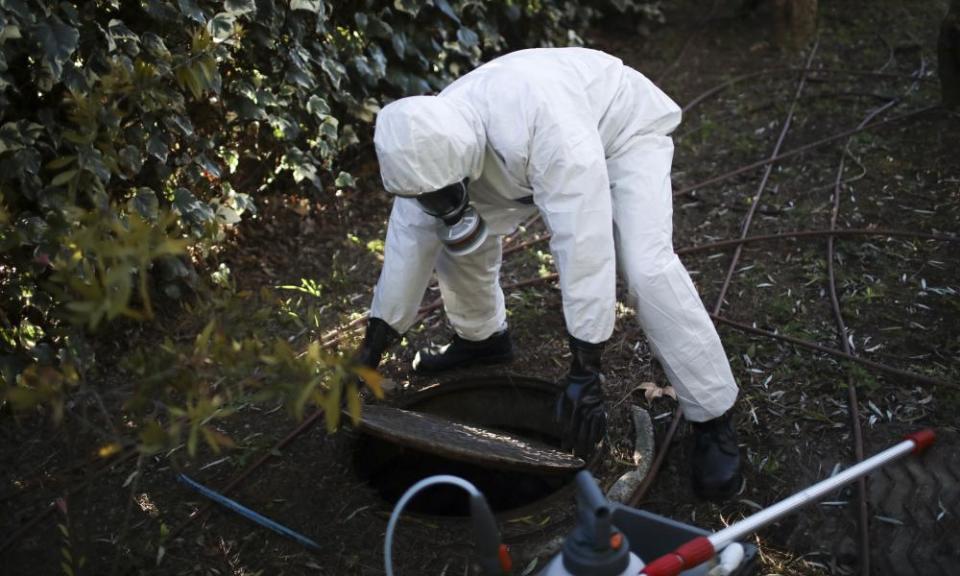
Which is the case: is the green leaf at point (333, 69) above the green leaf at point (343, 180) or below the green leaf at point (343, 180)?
above

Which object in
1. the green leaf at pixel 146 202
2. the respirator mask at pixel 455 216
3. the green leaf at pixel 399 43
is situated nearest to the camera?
the respirator mask at pixel 455 216

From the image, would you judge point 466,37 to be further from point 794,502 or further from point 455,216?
point 794,502

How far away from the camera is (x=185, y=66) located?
2.11 m

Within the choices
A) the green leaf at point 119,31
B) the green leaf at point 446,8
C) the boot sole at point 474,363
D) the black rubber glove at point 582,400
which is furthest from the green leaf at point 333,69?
the black rubber glove at point 582,400

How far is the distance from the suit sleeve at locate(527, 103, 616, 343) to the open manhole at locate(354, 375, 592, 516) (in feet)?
2.68

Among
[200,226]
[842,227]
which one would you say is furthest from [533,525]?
[842,227]

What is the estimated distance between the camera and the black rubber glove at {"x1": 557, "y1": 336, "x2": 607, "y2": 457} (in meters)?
2.52

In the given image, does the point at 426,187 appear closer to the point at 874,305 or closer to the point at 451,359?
the point at 451,359

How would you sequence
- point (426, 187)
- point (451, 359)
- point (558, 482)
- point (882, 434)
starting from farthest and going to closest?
point (451, 359)
point (558, 482)
point (882, 434)
point (426, 187)

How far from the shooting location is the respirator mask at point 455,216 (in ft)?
8.18

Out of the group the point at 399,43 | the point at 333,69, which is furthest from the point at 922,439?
the point at 399,43

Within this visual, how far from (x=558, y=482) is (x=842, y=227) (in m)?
1.99

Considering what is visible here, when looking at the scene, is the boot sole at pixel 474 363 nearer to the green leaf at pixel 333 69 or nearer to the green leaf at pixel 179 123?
the green leaf at pixel 179 123

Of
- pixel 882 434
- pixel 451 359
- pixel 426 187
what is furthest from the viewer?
pixel 451 359
